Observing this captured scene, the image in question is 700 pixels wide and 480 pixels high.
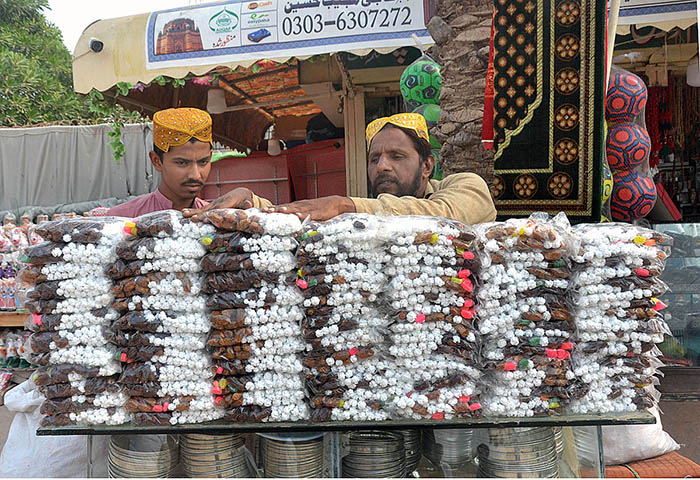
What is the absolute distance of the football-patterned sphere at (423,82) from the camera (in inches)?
135

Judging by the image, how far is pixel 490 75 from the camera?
8.38 feet

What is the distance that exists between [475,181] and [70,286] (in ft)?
4.34

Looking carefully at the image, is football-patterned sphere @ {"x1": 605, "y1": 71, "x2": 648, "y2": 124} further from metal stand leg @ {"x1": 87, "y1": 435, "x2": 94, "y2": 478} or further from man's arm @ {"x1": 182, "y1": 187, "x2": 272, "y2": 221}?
metal stand leg @ {"x1": 87, "y1": 435, "x2": 94, "y2": 478}

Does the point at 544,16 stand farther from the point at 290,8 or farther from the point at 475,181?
the point at 290,8

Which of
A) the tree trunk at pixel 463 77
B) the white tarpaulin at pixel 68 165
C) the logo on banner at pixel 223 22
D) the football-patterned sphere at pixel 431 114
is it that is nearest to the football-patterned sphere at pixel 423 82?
the football-patterned sphere at pixel 431 114

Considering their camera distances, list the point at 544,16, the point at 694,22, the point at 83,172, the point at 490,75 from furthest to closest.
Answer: the point at 83,172, the point at 694,22, the point at 490,75, the point at 544,16

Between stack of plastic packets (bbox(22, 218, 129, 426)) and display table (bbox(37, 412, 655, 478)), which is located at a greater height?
stack of plastic packets (bbox(22, 218, 129, 426))

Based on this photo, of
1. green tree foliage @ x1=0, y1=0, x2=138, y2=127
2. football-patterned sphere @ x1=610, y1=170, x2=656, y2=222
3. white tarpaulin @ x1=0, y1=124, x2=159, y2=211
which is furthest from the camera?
green tree foliage @ x1=0, y1=0, x2=138, y2=127

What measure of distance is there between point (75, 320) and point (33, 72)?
13601mm

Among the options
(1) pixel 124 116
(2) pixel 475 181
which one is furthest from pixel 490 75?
(1) pixel 124 116

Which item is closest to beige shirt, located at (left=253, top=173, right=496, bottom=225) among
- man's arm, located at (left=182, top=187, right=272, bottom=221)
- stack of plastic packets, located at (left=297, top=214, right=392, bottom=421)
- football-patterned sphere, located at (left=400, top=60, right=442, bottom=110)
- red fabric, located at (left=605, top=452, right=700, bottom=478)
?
man's arm, located at (left=182, top=187, right=272, bottom=221)

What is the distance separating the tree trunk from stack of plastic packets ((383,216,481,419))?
65.4 inches

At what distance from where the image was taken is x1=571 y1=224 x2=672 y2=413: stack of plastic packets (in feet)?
4.38

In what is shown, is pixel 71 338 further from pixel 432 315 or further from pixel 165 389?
pixel 432 315
